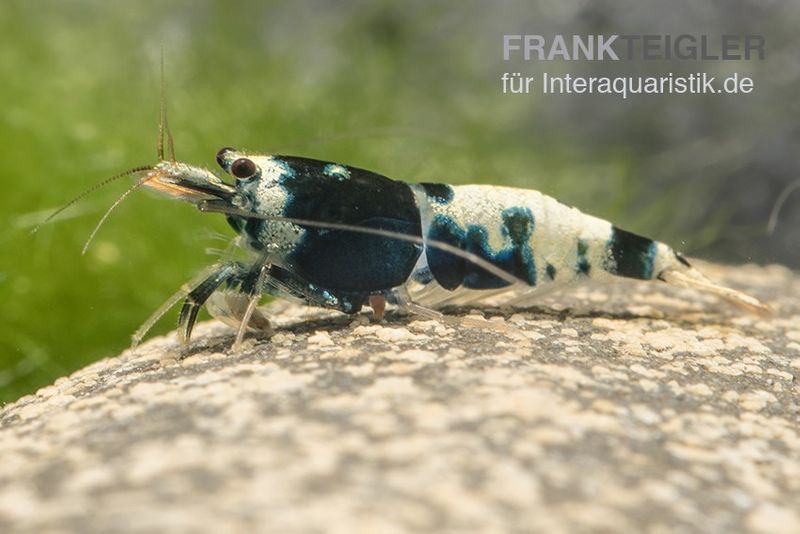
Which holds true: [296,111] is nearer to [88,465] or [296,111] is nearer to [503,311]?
[503,311]

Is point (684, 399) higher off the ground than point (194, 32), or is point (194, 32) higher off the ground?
point (194, 32)

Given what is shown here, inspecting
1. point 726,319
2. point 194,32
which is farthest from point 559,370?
point 194,32

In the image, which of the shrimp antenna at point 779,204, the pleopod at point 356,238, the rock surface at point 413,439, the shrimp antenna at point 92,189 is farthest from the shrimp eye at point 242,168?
the shrimp antenna at point 779,204

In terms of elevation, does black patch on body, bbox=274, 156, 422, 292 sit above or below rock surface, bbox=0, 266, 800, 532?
above

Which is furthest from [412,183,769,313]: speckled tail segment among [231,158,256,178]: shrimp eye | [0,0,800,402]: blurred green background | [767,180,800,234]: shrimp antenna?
[767,180,800,234]: shrimp antenna

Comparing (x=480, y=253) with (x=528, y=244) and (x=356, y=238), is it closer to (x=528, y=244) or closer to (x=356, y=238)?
(x=528, y=244)

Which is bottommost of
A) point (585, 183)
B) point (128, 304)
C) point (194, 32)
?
point (128, 304)

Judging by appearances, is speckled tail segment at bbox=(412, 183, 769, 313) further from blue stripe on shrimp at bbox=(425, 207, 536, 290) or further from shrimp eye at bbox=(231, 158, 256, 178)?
shrimp eye at bbox=(231, 158, 256, 178)
